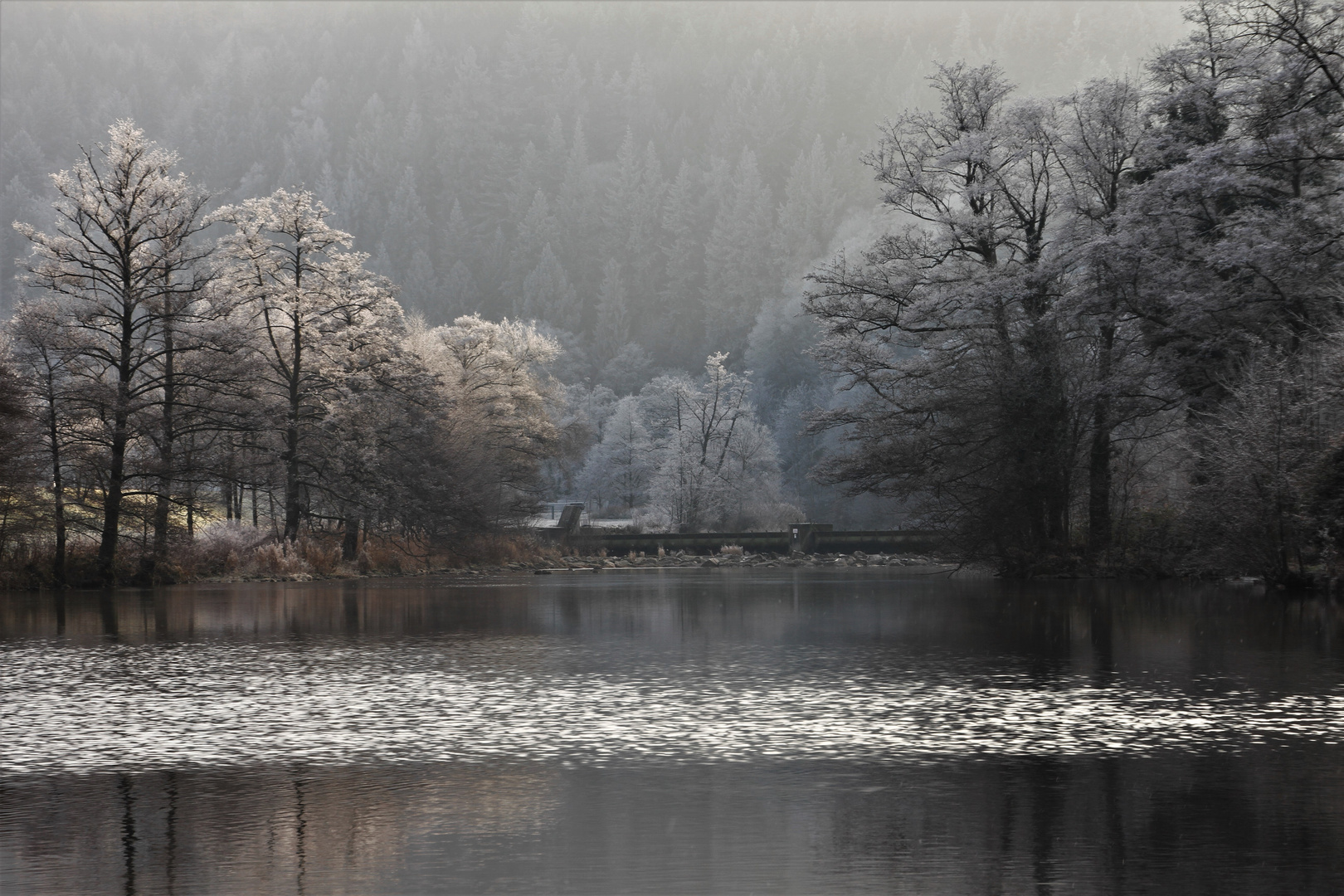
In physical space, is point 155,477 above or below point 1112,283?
below

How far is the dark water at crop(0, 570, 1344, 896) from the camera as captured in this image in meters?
5.94

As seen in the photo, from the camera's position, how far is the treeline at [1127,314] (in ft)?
92.1

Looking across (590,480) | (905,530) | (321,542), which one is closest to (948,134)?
(905,530)

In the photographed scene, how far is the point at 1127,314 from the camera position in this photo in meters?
34.8

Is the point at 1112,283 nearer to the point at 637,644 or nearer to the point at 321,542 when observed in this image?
the point at 637,644

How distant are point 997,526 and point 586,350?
14497cm

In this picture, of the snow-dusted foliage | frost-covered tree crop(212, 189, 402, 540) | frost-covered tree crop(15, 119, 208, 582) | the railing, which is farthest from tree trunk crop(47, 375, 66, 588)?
the snow-dusted foliage

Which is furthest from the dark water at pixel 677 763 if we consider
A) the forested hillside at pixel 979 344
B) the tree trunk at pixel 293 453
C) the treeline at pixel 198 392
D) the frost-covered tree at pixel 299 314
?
the frost-covered tree at pixel 299 314

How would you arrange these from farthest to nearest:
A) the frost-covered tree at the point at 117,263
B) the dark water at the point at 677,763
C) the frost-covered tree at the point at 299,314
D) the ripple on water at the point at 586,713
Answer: the frost-covered tree at the point at 299,314, the frost-covered tree at the point at 117,263, the ripple on water at the point at 586,713, the dark water at the point at 677,763

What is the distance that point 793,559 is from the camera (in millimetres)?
61688

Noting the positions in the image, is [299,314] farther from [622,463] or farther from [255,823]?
[622,463]

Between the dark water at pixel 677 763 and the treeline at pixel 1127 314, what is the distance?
431 inches

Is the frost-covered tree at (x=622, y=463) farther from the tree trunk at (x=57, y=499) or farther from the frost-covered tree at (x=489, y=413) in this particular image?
the tree trunk at (x=57, y=499)

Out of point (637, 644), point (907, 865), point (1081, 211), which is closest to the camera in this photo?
point (907, 865)
